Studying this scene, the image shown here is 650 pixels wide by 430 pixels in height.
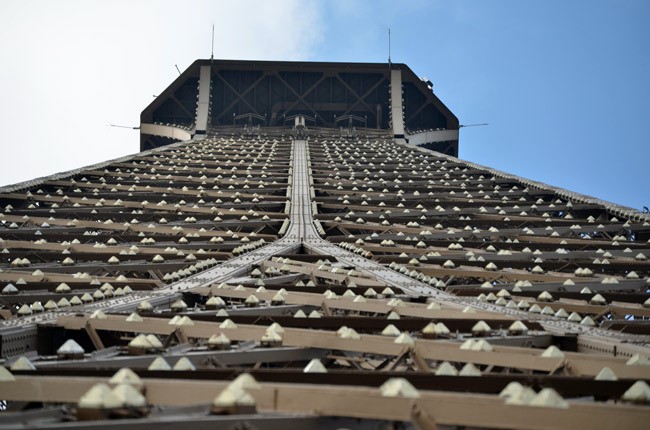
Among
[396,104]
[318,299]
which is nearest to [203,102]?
[396,104]

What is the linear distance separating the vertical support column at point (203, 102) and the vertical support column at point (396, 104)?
8747 mm

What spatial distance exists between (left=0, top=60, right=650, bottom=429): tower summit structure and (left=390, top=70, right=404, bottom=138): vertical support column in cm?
1278

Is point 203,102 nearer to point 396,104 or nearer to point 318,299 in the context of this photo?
point 396,104

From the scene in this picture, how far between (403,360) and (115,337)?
7.94 feet

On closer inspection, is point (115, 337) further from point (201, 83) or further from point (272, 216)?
point (201, 83)

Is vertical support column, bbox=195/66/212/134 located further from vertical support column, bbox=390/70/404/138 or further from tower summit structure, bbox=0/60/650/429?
tower summit structure, bbox=0/60/650/429

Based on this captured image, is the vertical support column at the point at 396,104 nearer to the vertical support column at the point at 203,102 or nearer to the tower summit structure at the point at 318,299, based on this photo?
the vertical support column at the point at 203,102

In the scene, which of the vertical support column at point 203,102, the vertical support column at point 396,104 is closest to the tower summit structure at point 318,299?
the vertical support column at point 396,104

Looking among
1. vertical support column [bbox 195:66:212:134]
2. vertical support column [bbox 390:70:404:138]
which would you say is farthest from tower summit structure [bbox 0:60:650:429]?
vertical support column [bbox 195:66:212:134]

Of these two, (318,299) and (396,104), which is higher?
(396,104)

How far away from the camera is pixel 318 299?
7.95 m

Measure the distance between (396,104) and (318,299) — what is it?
35214 mm

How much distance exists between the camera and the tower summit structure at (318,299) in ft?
13.2

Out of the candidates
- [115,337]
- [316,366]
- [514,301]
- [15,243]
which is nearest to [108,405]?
[316,366]
